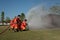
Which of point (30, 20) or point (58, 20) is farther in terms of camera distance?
point (58, 20)

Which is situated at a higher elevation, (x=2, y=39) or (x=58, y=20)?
(x=58, y=20)

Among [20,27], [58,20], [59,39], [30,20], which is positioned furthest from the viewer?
[58,20]

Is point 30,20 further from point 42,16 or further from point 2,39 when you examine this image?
point 2,39

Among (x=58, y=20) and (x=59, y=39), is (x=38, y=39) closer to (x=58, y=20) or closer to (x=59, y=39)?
(x=59, y=39)

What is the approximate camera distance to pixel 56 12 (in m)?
32.0

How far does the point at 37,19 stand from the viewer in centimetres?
3191

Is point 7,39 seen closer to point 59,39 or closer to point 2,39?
point 2,39

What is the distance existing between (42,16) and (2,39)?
1995 cm

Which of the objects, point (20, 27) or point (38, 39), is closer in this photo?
point (38, 39)

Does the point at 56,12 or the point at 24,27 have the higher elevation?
the point at 56,12

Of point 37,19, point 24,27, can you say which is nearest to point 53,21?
point 37,19

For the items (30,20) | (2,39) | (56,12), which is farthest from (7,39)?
(56,12)

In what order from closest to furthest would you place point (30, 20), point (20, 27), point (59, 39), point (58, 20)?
point (59, 39) < point (20, 27) < point (30, 20) < point (58, 20)

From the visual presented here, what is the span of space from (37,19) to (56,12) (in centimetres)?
357
